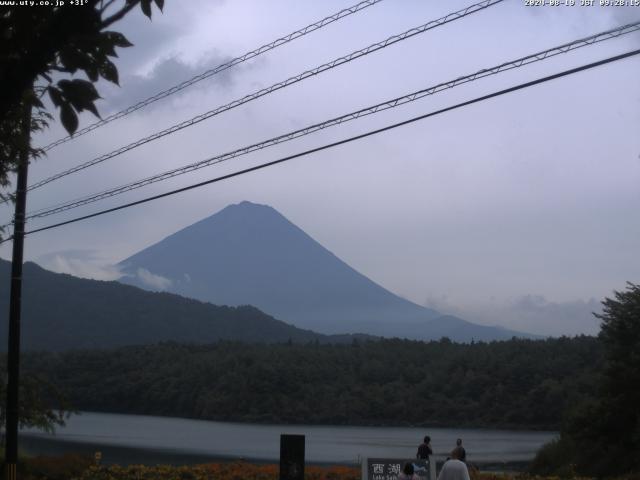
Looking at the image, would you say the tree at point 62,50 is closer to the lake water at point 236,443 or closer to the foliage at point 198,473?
the foliage at point 198,473

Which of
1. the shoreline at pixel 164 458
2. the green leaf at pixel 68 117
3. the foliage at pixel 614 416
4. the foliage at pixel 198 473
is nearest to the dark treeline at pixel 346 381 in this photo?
the shoreline at pixel 164 458

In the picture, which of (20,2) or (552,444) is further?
(552,444)

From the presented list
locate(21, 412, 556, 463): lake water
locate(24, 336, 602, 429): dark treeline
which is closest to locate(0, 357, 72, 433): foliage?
locate(21, 412, 556, 463): lake water

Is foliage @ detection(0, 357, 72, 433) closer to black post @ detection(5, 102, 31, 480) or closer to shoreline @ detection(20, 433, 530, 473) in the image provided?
black post @ detection(5, 102, 31, 480)

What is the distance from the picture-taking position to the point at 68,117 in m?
4.53

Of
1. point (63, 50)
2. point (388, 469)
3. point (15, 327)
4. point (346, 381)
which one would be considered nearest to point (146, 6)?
point (63, 50)

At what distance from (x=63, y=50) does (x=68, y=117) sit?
36cm

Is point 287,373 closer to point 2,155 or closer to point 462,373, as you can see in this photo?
point 462,373

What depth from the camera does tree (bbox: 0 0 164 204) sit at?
443 centimetres

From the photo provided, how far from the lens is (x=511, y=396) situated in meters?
65.1

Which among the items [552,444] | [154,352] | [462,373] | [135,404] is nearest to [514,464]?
[552,444]

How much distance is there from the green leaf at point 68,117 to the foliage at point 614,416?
22524mm

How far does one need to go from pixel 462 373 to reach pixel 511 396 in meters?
5.38

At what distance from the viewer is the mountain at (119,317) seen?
13562 cm
